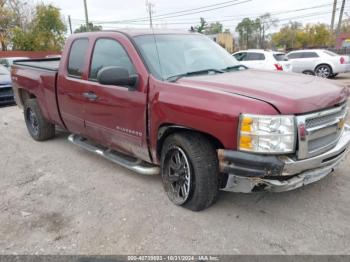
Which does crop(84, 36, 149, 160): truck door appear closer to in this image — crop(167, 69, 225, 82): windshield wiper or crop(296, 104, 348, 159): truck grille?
crop(167, 69, 225, 82): windshield wiper

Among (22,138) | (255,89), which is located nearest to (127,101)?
(255,89)

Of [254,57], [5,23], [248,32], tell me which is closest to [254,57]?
[254,57]

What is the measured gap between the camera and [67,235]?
3.10m

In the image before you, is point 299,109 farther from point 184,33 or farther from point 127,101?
point 184,33

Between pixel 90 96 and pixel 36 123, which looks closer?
pixel 90 96

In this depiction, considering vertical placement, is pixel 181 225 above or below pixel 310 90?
below

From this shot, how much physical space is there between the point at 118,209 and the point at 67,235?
0.61 metres

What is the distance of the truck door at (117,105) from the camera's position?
3.61 metres

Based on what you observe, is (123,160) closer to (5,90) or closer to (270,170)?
(270,170)

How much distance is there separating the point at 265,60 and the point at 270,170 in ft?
36.2

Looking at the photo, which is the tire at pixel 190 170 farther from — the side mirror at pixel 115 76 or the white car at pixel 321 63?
the white car at pixel 321 63

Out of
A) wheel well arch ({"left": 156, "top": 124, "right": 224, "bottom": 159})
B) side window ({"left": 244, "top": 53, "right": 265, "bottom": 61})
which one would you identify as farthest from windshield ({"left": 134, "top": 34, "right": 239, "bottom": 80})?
side window ({"left": 244, "top": 53, "right": 265, "bottom": 61})

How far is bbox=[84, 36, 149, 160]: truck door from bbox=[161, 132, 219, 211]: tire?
1.20 ft

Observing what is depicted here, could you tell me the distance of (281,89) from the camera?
2943 millimetres
